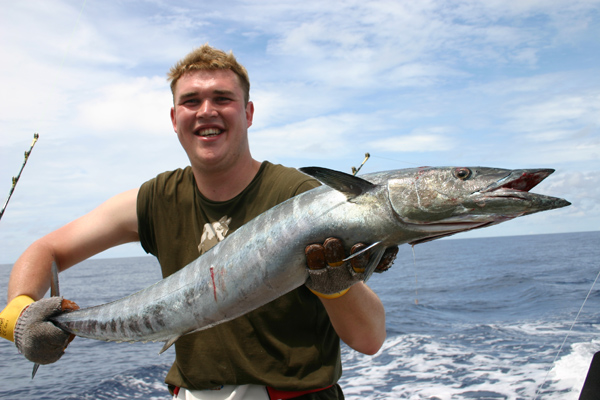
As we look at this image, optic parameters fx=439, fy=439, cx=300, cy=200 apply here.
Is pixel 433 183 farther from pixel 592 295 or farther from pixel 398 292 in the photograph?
pixel 398 292

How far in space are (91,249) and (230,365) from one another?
5.01 feet

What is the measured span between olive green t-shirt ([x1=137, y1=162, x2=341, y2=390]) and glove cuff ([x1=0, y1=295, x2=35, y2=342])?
1018 mm

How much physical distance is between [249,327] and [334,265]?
97 centimetres

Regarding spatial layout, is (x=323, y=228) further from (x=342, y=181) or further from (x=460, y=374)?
(x=460, y=374)

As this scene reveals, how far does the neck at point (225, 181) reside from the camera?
308cm

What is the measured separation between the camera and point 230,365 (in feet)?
9.25

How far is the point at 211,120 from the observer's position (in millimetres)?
3041

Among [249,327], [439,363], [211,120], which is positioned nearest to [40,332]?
[249,327]

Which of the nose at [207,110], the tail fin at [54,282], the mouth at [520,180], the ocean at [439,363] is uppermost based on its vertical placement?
the nose at [207,110]

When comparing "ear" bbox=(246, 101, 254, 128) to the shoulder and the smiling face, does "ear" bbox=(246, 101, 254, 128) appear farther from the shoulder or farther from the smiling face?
the shoulder

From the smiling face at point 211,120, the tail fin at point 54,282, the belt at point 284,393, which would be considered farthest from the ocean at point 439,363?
the smiling face at point 211,120

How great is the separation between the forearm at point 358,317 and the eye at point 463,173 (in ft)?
3.04

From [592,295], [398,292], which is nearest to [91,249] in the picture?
[592,295]

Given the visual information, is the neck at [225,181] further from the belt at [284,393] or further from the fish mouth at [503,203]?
the fish mouth at [503,203]
